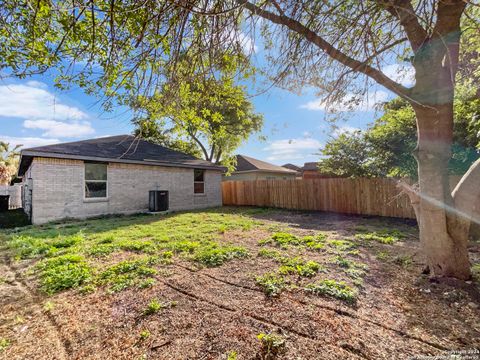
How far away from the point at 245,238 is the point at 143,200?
277 inches

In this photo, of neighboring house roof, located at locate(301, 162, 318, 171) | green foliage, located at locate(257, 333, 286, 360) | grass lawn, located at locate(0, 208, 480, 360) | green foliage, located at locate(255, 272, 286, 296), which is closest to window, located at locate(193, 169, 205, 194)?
grass lawn, located at locate(0, 208, 480, 360)

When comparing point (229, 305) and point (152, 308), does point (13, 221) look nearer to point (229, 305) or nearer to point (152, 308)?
point (152, 308)

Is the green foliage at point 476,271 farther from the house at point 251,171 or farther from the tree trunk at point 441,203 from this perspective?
the house at point 251,171

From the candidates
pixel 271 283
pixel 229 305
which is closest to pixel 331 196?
pixel 271 283

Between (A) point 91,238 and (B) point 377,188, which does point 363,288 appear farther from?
(B) point 377,188

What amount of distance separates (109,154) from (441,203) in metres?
10.5

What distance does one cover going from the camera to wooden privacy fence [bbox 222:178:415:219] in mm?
8422

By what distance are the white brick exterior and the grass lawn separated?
Result: 461cm

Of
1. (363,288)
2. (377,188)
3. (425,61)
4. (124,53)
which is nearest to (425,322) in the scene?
(363,288)

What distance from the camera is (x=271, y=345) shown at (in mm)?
1810

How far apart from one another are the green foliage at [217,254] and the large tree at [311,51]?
2.60 metres

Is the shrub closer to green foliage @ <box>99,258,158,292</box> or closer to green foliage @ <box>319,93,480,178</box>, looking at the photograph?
green foliage @ <box>99,258,158,292</box>

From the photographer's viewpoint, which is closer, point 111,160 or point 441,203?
point 441,203

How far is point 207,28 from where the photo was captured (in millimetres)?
2523
